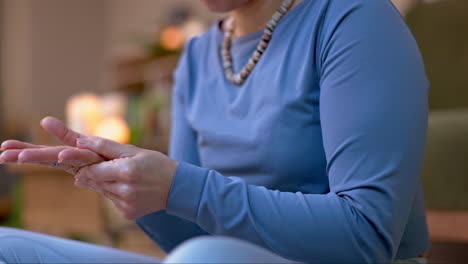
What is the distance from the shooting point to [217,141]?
28.3 inches

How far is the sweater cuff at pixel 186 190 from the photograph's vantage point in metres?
0.48

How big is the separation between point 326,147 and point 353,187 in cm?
6

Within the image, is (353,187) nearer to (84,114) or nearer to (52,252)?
(52,252)

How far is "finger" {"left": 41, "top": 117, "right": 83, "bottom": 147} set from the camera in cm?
56

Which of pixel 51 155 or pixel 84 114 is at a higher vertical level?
pixel 51 155

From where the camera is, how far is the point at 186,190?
485 millimetres

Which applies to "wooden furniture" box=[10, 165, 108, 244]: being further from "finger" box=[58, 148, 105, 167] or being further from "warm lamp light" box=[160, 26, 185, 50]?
"finger" box=[58, 148, 105, 167]

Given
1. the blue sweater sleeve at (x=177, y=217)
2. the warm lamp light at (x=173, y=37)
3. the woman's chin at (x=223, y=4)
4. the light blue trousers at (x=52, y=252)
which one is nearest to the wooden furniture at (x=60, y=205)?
the warm lamp light at (x=173, y=37)

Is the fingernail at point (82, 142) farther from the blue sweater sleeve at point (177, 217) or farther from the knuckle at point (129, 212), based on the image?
the blue sweater sleeve at point (177, 217)

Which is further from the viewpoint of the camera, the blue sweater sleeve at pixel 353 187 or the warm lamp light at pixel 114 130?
A: the warm lamp light at pixel 114 130

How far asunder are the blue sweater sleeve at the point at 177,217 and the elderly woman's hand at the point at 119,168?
0.69ft

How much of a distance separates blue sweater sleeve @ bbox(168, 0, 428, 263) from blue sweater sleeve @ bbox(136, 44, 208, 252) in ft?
0.72

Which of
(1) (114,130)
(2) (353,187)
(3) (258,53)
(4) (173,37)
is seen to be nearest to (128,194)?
(2) (353,187)

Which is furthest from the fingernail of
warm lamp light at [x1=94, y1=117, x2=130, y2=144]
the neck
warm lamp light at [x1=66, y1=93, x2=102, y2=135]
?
warm lamp light at [x1=66, y1=93, x2=102, y2=135]
